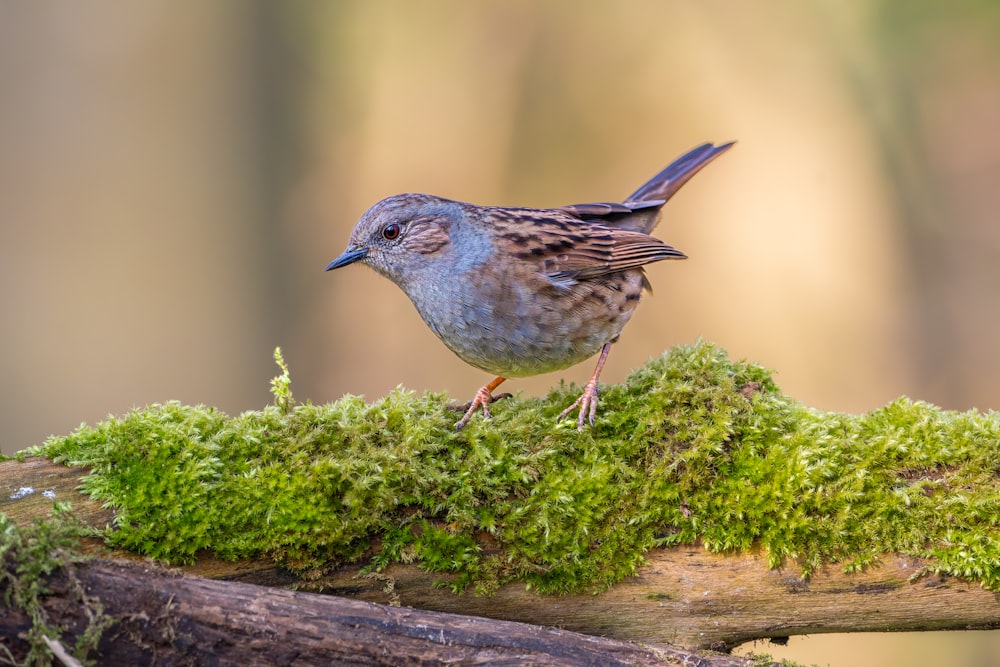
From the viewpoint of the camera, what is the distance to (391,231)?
14.9ft

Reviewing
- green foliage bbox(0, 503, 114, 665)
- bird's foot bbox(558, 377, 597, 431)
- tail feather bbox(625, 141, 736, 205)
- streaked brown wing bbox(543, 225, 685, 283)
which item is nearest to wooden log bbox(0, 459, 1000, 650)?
green foliage bbox(0, 503, 114, 665)

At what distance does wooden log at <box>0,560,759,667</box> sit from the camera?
2.71 metres

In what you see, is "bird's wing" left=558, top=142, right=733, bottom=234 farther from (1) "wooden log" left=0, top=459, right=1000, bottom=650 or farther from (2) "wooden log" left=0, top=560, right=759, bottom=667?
(2) "wooden log" left=0, top=560, right=759, bottom=667

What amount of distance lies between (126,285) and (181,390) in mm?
1180

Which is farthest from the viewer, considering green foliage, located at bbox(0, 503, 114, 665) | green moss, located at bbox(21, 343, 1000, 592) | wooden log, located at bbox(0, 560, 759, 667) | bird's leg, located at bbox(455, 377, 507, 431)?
bird's leg, located at bbox(455, 377, 507, 431)

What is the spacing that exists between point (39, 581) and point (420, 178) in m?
6.44

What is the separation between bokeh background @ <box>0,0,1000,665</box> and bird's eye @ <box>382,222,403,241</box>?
163 inches

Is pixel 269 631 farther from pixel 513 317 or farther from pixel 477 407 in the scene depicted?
pixel 513 317

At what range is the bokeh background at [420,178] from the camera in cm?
833

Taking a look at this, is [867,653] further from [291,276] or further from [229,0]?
[229,0]

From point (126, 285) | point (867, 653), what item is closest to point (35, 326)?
point (126, 285)

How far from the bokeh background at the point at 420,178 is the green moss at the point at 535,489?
5.05 meters

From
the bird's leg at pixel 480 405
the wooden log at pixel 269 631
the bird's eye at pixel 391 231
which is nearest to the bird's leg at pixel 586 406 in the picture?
the bird's leg at pixel 480 405

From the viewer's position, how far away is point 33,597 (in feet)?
8.62
